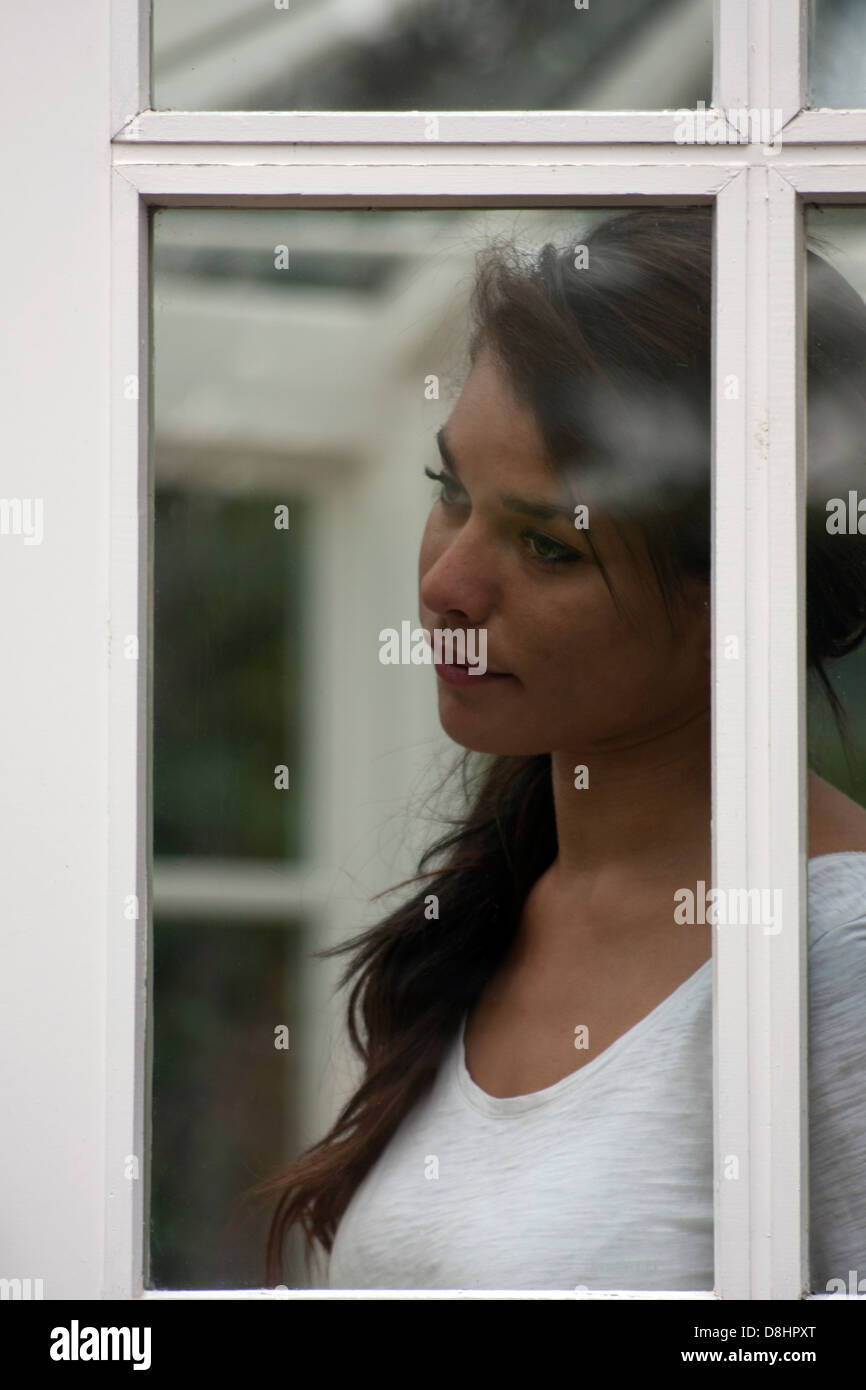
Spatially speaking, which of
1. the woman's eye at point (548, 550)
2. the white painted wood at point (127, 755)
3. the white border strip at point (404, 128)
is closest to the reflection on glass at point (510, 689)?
the woman's eye at point (548, 550)

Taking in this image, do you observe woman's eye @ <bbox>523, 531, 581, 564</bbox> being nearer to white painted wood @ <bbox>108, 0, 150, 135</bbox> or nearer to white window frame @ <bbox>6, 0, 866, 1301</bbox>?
white window frame @ <bbox>6, 0, 866, 1301</bbox>

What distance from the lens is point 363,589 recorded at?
7.19ft

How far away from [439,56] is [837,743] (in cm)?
114

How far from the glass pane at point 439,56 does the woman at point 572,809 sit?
0.21 m

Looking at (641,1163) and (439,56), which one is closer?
(641,1163)

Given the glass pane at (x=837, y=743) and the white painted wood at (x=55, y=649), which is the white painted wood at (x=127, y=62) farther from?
the glass pane at (x=837, y=743)

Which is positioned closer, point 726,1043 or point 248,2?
point 726,1043

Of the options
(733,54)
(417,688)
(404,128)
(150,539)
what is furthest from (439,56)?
(417,688)

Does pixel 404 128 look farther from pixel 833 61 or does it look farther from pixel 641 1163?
pixel 641 1163

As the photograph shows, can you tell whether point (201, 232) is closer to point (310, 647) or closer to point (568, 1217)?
point (310, 647)

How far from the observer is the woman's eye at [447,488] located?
86.2 inches

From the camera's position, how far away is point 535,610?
85.5 inches

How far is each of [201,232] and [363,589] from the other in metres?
0.56
